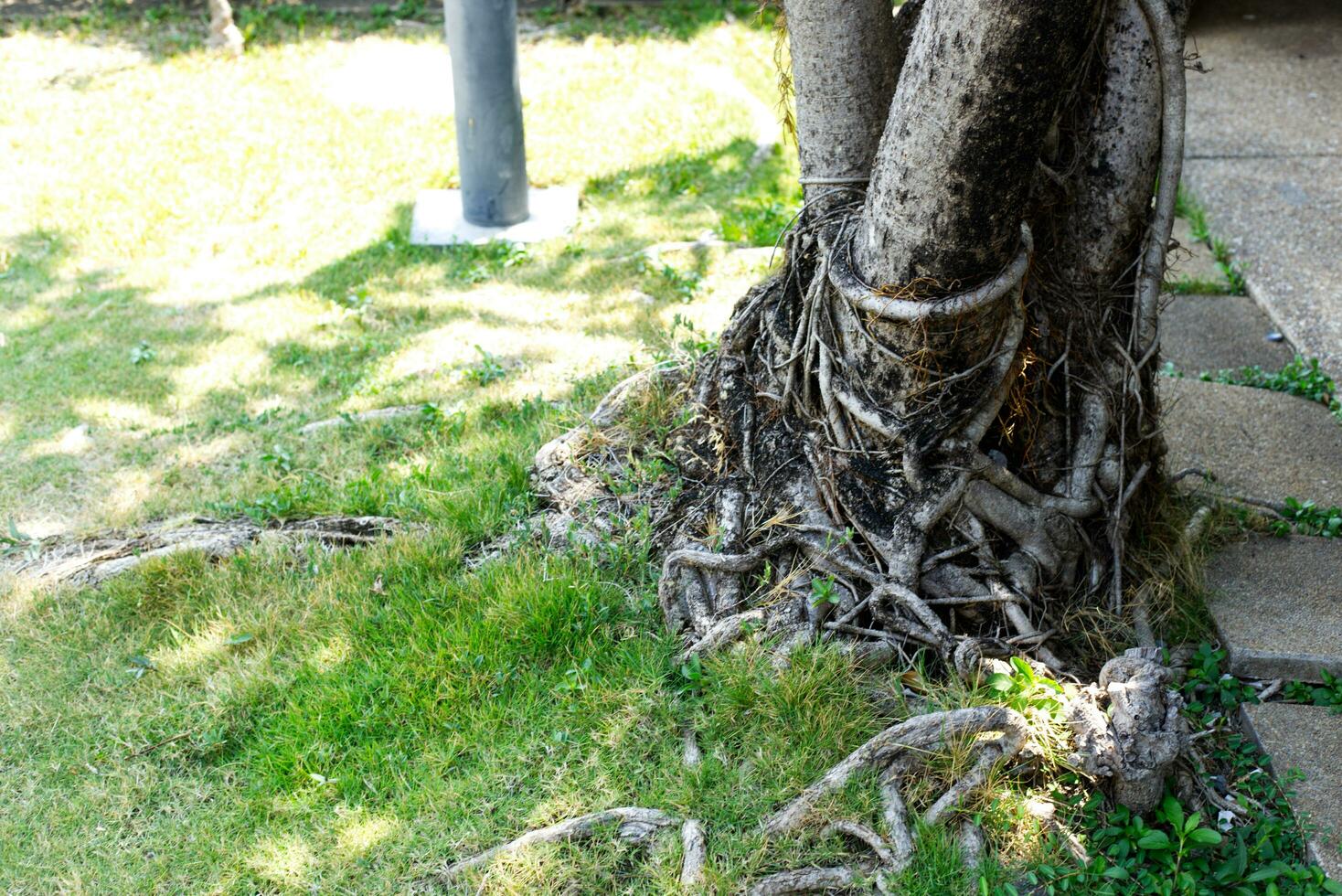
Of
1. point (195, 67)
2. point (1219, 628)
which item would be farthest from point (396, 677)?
point (195, 67)

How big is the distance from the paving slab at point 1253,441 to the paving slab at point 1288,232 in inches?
20.6

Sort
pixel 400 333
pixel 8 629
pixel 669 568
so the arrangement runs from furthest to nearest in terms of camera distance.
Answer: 1. pixel 400 333
2. pixel 8 629
3. pixel 669 568

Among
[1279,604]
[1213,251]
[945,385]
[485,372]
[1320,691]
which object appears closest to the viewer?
[945,385]

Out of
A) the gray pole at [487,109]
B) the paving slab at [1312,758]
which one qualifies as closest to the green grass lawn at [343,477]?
the gray pole at [487,109]

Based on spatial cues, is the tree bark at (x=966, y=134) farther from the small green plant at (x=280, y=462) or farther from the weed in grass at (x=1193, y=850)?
the small green plant at (x=280, y=462)

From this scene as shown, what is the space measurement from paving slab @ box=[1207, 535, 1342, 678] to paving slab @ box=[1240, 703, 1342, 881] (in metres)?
0.15

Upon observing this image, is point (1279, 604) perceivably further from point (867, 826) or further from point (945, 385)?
point (867, 826)

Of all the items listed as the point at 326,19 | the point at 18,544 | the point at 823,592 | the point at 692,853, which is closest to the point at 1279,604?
the point at 823,592

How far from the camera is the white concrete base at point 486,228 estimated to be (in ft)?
23.2

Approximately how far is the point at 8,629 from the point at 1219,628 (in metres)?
4.12

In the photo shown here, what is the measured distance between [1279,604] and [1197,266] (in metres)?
3.10

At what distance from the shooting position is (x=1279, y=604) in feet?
13.1

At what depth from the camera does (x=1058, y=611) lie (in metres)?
3.83

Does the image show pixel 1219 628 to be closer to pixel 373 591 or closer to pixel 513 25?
→ pixel 373 591
